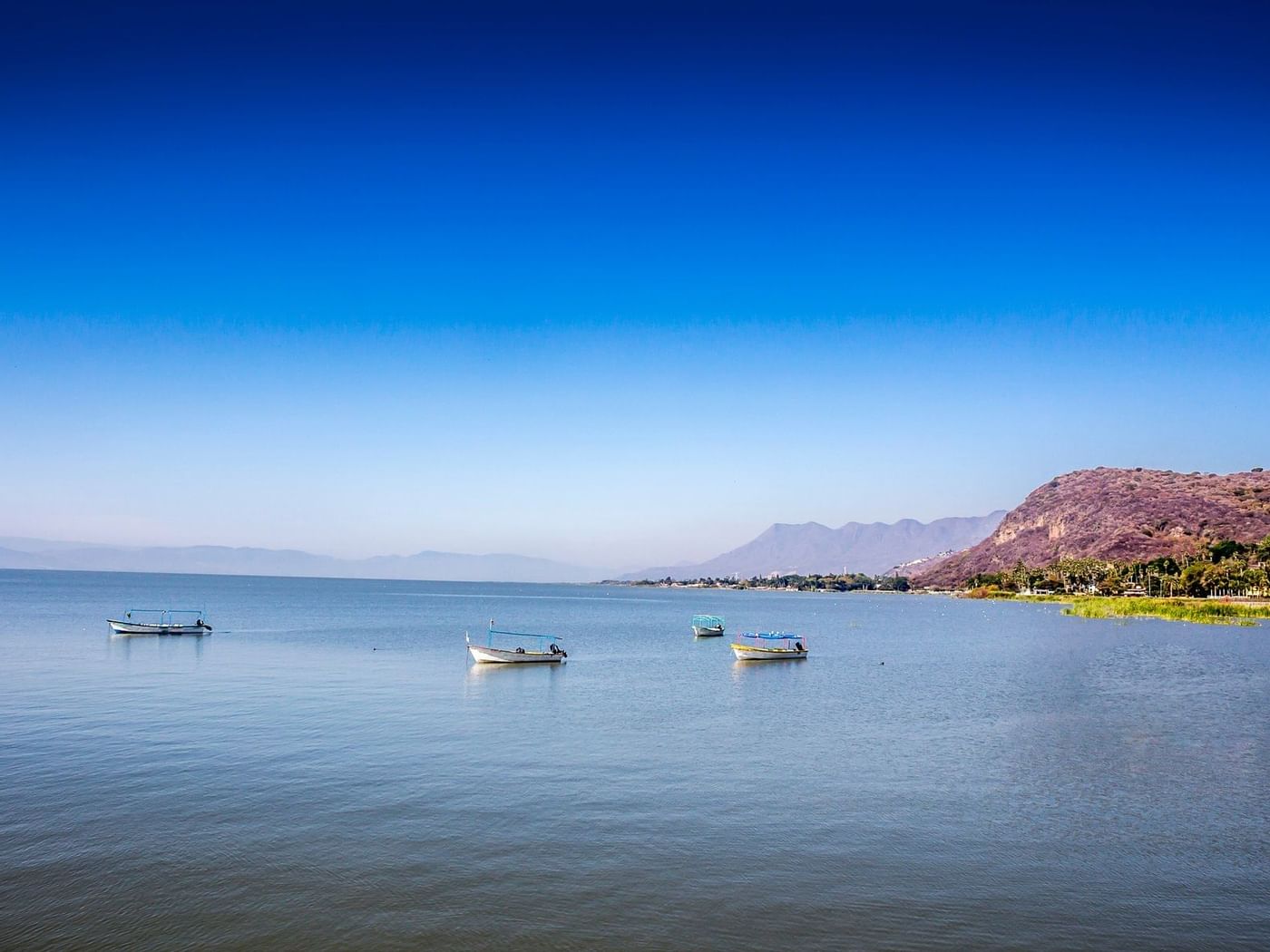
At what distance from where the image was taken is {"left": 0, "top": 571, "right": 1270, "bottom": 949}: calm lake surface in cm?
1616

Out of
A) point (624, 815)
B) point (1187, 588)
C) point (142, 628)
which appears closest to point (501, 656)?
point (624, 815)

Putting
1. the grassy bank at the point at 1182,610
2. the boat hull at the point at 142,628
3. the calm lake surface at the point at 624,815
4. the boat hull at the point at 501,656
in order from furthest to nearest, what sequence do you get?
the grassy bank at the point at 1182,610 < the boat hull at the point at 142,628 < the boat hull at the point at 501,656 < the calm lake surface at the point at 624,815

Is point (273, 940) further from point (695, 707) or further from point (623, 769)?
point (695, 707)

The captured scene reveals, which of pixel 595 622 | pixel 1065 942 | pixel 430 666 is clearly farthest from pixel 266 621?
pixel 1065 942

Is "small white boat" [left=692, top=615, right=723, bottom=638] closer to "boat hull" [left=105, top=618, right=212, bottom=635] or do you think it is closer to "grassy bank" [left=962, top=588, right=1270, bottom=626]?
"boat hull" [left=105, top=618, right=212, bottom=635]

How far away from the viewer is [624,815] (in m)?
22.6

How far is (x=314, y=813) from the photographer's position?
73.0ft

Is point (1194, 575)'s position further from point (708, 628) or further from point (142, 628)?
point (142, 628)

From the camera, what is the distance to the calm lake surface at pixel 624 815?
16.2 metres

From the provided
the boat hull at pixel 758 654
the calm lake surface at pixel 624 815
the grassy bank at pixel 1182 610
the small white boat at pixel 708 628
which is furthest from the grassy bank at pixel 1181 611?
the calm lake surface at pixel 624 815

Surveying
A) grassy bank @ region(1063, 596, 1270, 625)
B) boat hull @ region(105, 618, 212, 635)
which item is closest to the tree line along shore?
grassy bank @ region(1063, 596, 1270, 625)

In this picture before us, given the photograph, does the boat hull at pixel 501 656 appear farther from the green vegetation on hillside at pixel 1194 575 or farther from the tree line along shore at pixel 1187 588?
Answer: the green vegetation on hillside at pixel 1194 575

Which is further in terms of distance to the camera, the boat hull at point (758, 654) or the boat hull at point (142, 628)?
the boat hull at point (142, 628)

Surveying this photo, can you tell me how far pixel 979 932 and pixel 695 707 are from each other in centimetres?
2720
